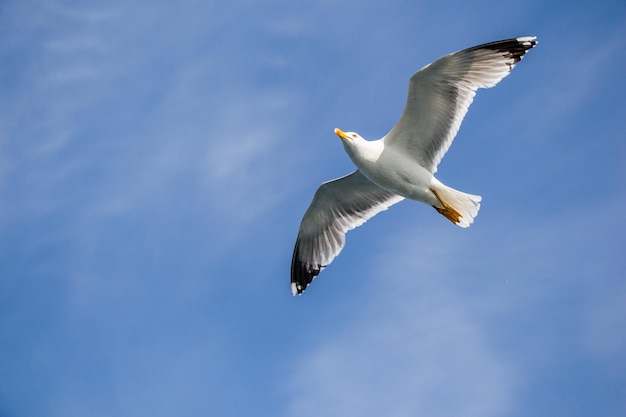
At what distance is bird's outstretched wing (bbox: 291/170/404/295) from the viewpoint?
11062mm

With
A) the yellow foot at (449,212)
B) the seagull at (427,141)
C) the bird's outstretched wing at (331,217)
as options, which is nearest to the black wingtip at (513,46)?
the seagull at (427,141)

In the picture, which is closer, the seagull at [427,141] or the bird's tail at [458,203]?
the seagull at [427,141]

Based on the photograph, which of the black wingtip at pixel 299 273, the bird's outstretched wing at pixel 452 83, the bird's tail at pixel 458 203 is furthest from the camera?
the black wingtip at pixel 299 273

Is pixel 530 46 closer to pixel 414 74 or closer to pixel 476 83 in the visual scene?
pixel 476 83

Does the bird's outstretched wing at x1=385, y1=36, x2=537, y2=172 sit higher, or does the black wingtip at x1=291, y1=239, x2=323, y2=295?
the black wingtip at x1=291, y1=239, x2=323, y2=295

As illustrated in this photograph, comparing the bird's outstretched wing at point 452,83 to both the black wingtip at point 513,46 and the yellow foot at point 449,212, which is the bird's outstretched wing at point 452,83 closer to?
the black wingtip at point 513,46

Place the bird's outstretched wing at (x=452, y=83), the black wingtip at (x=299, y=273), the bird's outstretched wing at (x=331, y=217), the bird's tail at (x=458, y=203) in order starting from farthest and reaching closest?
the black wingtip at (x=299, y=273) → the bird's outstretched wing at (x=331, y=217) → the bird's tail at (x=458, y=203) → the bird's outstretched wing at (x=452, y=83)

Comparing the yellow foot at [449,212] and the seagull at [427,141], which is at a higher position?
the seagull at [427,141]

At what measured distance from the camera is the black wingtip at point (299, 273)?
11703 millimetres

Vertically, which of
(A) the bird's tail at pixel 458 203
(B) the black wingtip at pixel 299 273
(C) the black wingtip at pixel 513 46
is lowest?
(A) the bird's tail at pixel 458 203

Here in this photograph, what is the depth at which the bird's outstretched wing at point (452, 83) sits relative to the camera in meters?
9.59

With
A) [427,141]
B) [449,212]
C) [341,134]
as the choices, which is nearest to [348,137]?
[341,134]

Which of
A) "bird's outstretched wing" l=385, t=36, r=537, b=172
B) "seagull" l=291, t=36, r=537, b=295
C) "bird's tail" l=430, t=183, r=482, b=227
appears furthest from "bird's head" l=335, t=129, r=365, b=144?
"bird's tail" l=430, t=183, r=482, b=227

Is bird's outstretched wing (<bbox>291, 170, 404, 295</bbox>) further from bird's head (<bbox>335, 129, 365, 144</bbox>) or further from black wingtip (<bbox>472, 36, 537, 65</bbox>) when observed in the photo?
black wingtip (<bbox>472, 36, 537, 65</bbox>)
